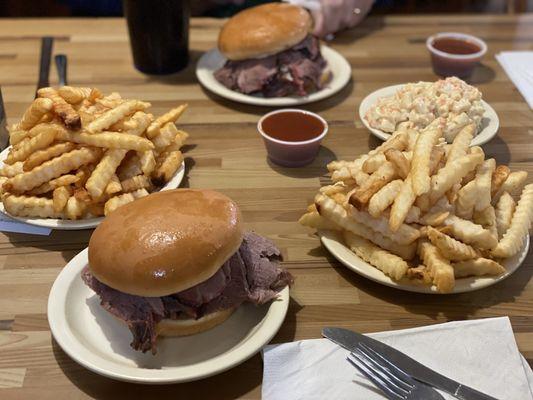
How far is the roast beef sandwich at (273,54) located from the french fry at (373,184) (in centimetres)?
104

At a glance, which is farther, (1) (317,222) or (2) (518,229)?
(1) (317,222)

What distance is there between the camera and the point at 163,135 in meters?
2.22

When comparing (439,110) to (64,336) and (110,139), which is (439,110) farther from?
(64,336)

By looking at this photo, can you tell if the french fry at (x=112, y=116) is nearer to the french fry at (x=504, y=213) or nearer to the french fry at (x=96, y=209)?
the french fry at (x=96, y=209)

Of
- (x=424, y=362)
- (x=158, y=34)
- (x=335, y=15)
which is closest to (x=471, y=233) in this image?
(x=424, y=362)

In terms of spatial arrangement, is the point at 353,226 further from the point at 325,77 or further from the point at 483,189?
the point at 325,77

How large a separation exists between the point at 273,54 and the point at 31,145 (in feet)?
4.14

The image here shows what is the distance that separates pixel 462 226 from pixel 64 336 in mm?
1140

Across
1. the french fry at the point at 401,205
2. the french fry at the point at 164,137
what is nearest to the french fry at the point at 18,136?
the french fry at the point at 164,137

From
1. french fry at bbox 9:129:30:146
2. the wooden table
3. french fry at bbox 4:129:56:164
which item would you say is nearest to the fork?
the wooden table

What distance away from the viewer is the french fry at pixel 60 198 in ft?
6.33

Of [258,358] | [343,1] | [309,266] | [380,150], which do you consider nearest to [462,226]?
[380,150]

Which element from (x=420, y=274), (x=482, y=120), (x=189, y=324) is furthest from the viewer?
(x=482, y=120)

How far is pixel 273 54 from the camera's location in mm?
2805
